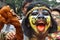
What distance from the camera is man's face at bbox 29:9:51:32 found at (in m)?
2.34

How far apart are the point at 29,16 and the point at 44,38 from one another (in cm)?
23

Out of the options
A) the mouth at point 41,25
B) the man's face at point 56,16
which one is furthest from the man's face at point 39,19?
the man's face at point 56,16

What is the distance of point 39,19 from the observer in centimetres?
236

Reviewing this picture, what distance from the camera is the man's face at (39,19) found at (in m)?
2.34

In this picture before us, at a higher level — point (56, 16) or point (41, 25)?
point (56, 16)

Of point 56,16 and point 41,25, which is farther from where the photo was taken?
point 56,16

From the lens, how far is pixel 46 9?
2.41 metres

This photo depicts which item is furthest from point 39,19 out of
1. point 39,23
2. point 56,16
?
point 56,16

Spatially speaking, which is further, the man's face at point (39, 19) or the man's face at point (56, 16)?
the man's face at point (56, 16)

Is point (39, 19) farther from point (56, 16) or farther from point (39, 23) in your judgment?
point (56, 16)

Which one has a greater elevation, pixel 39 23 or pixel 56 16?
pixel 56 16

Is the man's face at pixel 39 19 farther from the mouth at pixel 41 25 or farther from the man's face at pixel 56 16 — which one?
the man's face at pixel 56 16

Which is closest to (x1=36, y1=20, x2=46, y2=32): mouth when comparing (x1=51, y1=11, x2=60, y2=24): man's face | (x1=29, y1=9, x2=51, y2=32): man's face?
(x1=29, y1=9, x2=51, y2=32): man's face

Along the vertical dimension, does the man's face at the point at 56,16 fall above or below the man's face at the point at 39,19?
above
